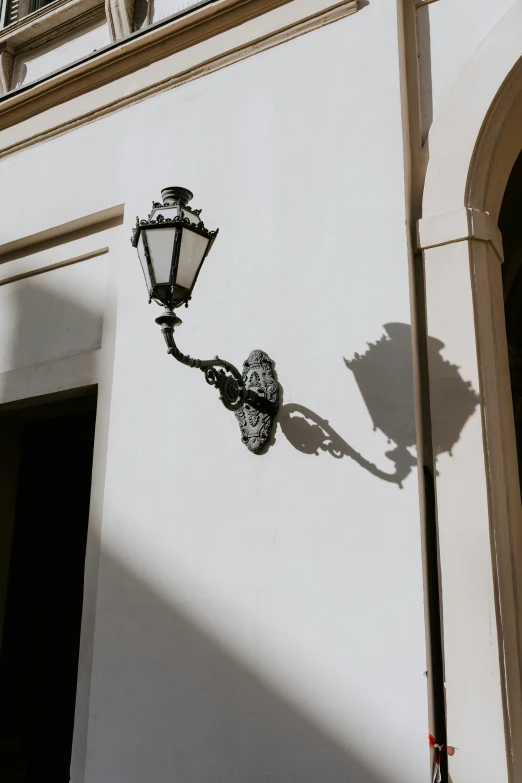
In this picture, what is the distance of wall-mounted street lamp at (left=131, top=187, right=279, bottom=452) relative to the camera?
369 cm

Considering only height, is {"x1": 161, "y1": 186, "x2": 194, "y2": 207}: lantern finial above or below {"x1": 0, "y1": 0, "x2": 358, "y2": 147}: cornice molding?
below

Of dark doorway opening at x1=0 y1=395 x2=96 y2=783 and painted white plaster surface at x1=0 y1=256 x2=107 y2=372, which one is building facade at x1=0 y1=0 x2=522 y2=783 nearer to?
painted white plaster surface at x1=0 y1=256 x2=107 y2=372

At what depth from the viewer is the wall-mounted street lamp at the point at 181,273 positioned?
3693 mm

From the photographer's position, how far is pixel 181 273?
3713 mm

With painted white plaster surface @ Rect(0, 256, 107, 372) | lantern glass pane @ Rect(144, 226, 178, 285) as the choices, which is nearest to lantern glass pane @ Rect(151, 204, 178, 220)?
lantern glass pane @ Rect(144, 226, 178, 285)

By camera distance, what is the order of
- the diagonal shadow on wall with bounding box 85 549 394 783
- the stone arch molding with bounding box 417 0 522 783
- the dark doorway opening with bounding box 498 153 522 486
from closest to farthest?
the stone arch molding with bounding box 417 0 522 783
the diagonal shadow on wall with bounding box 85 549 394 783
the dark doorway opening with bounding box 498 153 522 486

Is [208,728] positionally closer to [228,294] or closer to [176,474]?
[176,474]

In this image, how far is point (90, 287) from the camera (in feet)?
17.9

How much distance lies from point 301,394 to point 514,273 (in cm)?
313

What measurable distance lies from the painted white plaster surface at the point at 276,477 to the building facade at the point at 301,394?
0.5 inches

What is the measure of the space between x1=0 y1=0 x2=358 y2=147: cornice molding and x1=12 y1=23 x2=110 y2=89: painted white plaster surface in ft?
1.00

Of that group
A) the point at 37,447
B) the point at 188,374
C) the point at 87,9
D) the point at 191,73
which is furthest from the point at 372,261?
the point at 37,447

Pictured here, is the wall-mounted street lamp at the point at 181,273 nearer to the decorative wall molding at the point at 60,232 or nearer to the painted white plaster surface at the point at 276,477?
the painted white plaster surface at the point at 276,477

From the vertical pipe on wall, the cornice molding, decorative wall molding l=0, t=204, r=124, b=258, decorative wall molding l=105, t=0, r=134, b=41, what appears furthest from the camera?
decorative wall molding l=105, t=0, r=134, b=41
